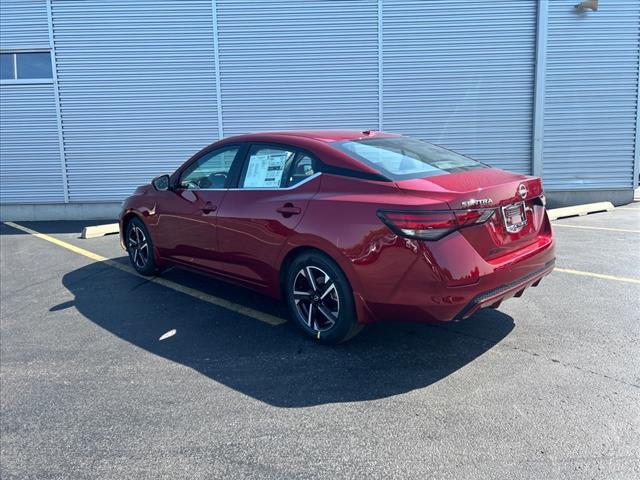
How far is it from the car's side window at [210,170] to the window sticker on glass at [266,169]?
0.32 meters

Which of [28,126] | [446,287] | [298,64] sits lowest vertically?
[446,287]

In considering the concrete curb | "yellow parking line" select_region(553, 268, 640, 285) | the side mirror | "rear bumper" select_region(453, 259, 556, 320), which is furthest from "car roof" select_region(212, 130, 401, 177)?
the concrete curb

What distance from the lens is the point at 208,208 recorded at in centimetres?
507

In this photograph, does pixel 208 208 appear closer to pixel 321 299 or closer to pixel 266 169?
pixel 266 169

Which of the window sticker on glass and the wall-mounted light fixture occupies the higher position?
the wall-mounted light fixture

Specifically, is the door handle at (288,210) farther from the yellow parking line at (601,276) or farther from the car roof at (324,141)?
the yellow parking line at (601,276)

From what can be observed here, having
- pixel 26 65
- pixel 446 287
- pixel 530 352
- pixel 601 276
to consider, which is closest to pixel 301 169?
pixel 446 287

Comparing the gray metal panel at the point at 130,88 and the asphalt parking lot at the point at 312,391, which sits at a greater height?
the gray metal panel at the point at 130,88

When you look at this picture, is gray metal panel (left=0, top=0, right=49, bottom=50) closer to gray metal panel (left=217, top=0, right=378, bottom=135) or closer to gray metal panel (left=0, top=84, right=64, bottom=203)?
gray metal panel (left=0, top=84, right=64, bottom=203)

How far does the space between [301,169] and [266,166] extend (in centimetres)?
44

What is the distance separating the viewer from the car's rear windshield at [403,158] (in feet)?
13.4

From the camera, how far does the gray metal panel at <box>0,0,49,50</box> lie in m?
11.3

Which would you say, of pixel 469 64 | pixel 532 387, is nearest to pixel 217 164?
pixel 532 387

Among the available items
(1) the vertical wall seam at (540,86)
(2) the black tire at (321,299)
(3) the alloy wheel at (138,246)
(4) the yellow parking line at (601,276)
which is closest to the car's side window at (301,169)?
(2) the black tire at (321,299)
